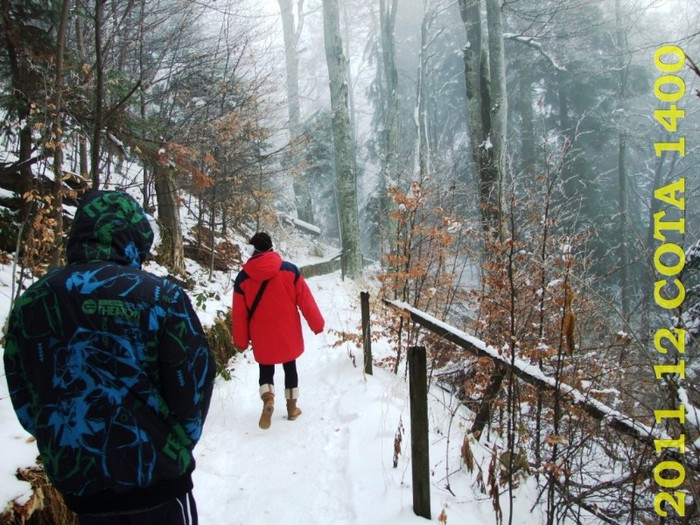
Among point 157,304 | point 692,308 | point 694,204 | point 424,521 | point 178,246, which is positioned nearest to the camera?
point 157,304

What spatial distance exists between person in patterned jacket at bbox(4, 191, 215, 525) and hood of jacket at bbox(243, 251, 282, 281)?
2.35m

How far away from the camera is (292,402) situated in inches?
169

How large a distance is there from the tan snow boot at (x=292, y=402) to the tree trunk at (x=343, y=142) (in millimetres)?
→ 8534

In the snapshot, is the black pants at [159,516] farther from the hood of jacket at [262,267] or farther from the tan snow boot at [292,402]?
the tan snow boot at [292,402]

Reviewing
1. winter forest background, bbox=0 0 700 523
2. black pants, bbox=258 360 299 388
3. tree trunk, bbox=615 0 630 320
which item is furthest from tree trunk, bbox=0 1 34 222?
tree trunk, bbox=615 0 630 320

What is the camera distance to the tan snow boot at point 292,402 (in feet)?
14.0

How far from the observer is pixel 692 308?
2.87 m

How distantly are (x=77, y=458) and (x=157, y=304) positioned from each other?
0.58m

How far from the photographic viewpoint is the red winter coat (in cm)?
402

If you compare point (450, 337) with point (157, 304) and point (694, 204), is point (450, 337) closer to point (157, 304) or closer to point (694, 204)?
Answer: point (157, 304)

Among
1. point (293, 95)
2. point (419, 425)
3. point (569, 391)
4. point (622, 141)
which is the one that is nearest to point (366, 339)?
point (419, 425)

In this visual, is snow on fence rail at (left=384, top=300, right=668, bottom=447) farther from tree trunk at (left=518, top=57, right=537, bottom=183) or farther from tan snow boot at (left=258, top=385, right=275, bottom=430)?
tree trunk at (left=518, top=57, right=537, bottom=183)

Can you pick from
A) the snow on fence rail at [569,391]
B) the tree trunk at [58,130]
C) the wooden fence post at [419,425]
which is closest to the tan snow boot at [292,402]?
the snow on fence rail at [569,391]

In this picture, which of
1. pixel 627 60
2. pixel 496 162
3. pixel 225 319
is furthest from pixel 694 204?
pixel 225 319
